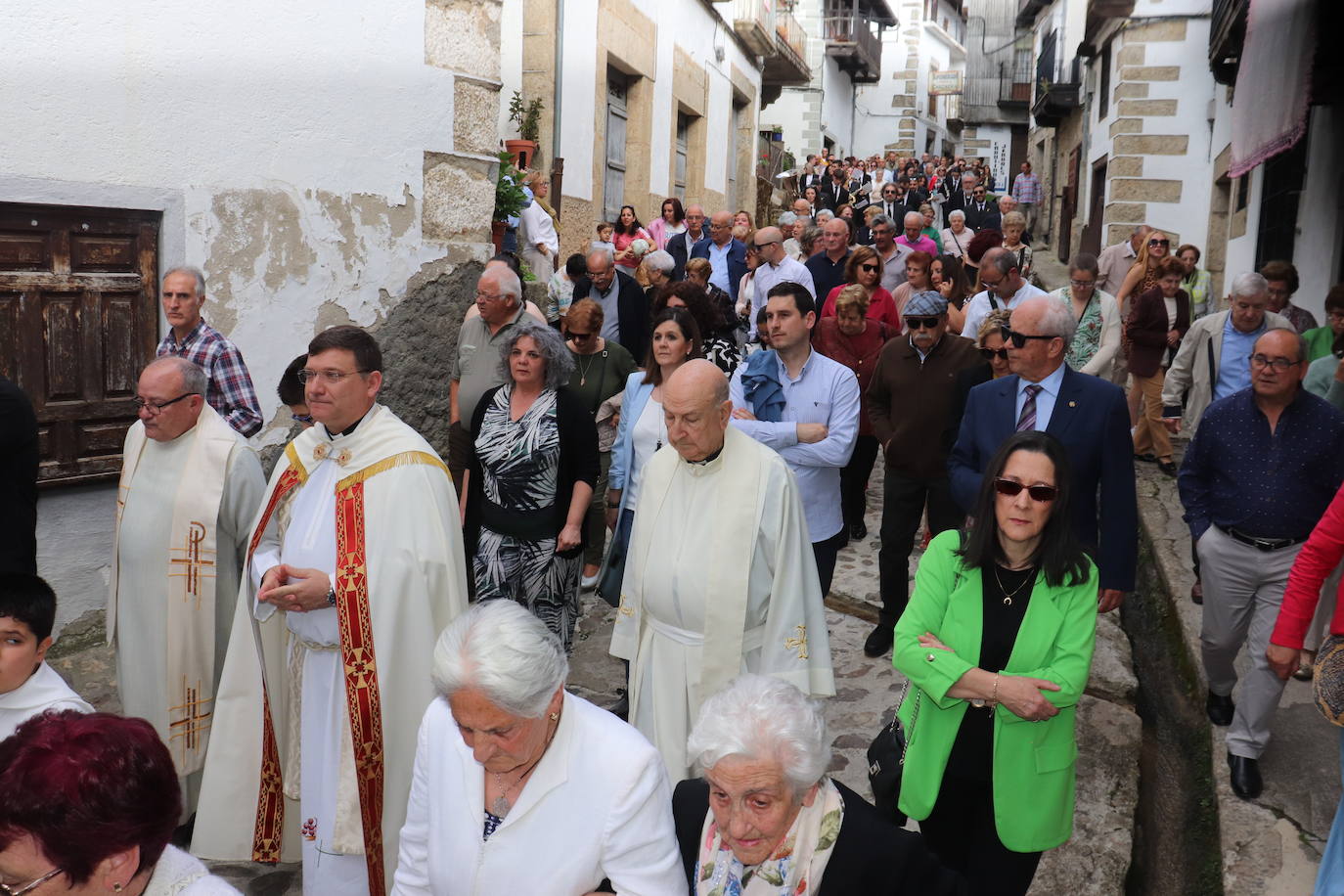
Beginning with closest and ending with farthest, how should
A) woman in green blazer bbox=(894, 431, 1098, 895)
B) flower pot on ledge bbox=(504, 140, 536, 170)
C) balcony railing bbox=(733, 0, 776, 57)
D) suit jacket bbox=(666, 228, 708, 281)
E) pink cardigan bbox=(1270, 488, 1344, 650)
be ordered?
woman in green blazer bbox=(894, 431, 1098, 895) < pink cardigan bbox=(1270, 488, 1344, 650) < flower pot on ledge bbox=(504, 140, 536, 170) < suit jacket bbox=(666, 228, 708, 281) < balcony railing bbox=(733, 0, 776, 57)

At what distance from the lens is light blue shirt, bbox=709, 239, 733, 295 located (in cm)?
1148

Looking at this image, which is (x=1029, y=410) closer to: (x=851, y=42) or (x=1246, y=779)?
(x=1246, y=779)

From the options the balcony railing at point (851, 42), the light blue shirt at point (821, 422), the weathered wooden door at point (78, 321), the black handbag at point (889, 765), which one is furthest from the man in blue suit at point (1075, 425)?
the balcony railing at point (851, 42)

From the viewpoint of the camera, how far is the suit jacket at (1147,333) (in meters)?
9.32

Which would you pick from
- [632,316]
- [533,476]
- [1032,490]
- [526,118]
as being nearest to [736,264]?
[526,118]

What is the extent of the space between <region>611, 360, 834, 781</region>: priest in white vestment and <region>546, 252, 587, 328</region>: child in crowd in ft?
20.3

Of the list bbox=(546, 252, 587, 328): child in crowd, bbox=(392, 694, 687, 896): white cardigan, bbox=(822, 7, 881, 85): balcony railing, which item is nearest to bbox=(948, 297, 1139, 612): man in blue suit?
bbox=(392, 694, 687, 896): white cardigan

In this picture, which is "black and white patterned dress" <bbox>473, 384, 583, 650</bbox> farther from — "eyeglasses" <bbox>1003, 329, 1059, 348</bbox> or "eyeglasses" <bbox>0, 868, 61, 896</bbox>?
"eyeglasses" <bbox>0, 868, 61, 896</bbox>

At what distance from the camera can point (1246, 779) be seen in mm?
4516

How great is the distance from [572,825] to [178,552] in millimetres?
2507

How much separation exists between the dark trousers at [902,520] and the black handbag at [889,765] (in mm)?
2639

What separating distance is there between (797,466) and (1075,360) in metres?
3.69

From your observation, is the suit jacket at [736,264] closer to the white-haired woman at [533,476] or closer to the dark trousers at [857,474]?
the dark trousers at [857,474]

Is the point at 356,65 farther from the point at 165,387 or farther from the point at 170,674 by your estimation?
the point at 170,674
